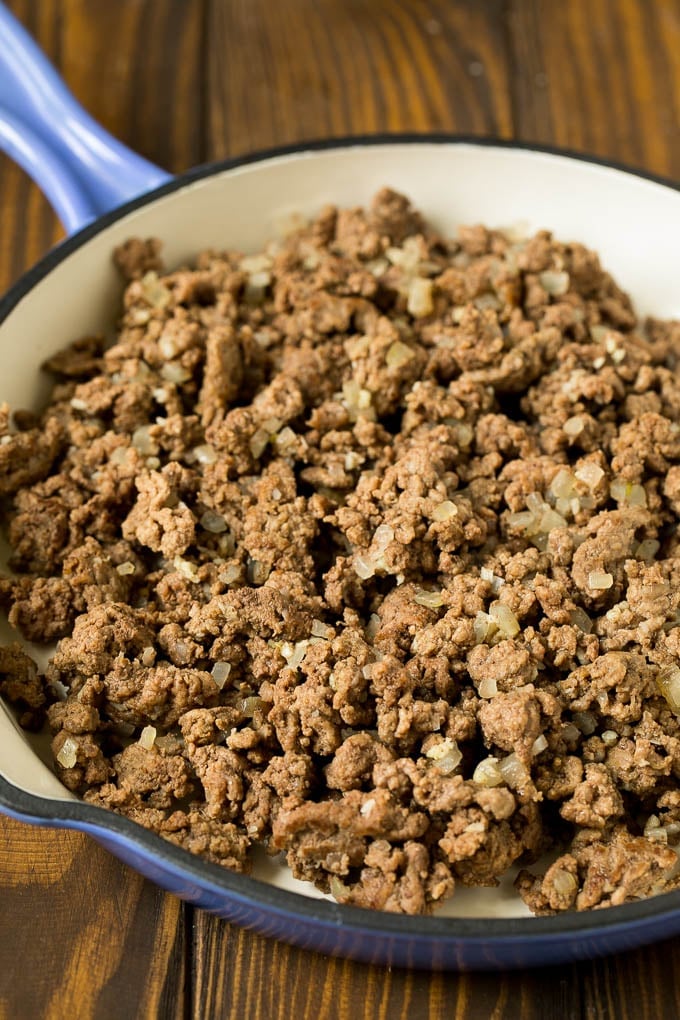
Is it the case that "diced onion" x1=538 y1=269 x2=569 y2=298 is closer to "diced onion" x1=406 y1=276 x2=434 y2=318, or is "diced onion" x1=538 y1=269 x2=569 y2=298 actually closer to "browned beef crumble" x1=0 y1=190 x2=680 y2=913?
"browned beef crumble" x1=0 y1=190 x2=680 y2=913

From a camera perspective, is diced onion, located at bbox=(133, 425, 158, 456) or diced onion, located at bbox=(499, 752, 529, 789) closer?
diced onion, located at bbox=(499, 752, 529, 789)

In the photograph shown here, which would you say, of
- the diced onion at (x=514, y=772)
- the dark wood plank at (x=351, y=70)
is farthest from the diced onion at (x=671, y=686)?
the dark wood plank at (x=351, y=70)

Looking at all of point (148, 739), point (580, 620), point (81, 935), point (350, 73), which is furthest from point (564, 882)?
point (350, 73)

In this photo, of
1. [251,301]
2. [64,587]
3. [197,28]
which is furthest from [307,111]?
[64,587]

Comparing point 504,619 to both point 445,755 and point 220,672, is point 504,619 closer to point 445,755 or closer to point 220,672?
point 445,755

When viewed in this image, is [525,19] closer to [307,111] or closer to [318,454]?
[307,111]

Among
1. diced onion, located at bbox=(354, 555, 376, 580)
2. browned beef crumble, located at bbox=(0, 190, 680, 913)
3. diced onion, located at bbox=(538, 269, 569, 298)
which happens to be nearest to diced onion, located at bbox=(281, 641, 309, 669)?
browned beef crumble, located at bbox=(0, 190, 680, 913)
